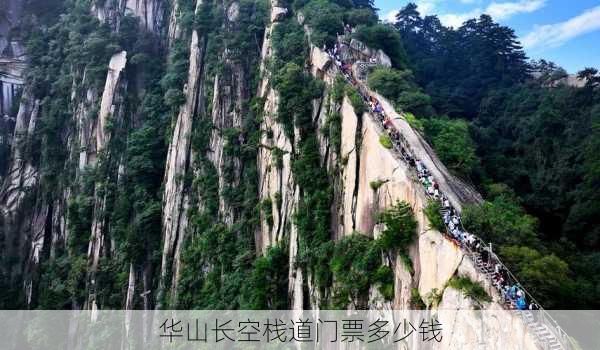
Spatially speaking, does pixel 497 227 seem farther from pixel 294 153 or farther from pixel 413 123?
pixel 294 153

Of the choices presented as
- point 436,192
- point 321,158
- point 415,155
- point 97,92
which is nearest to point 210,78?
point 97,92

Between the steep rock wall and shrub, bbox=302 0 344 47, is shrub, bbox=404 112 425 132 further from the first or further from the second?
the steep rock wall

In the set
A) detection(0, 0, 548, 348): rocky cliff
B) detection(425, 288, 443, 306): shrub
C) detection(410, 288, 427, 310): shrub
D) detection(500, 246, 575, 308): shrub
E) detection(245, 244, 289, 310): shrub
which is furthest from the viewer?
detection(245, 244, 289, 310): shrub

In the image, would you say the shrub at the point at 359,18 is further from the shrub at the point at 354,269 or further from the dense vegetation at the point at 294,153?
the shrub at the point at 354,269

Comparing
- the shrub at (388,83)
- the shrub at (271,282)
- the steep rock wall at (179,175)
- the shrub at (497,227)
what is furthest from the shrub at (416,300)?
the steep rock wall at (179,175)

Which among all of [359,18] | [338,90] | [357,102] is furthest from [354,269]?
[359,18]

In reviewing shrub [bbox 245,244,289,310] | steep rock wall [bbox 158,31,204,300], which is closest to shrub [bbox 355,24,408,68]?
shrub [bbox 245,244,289,310]
